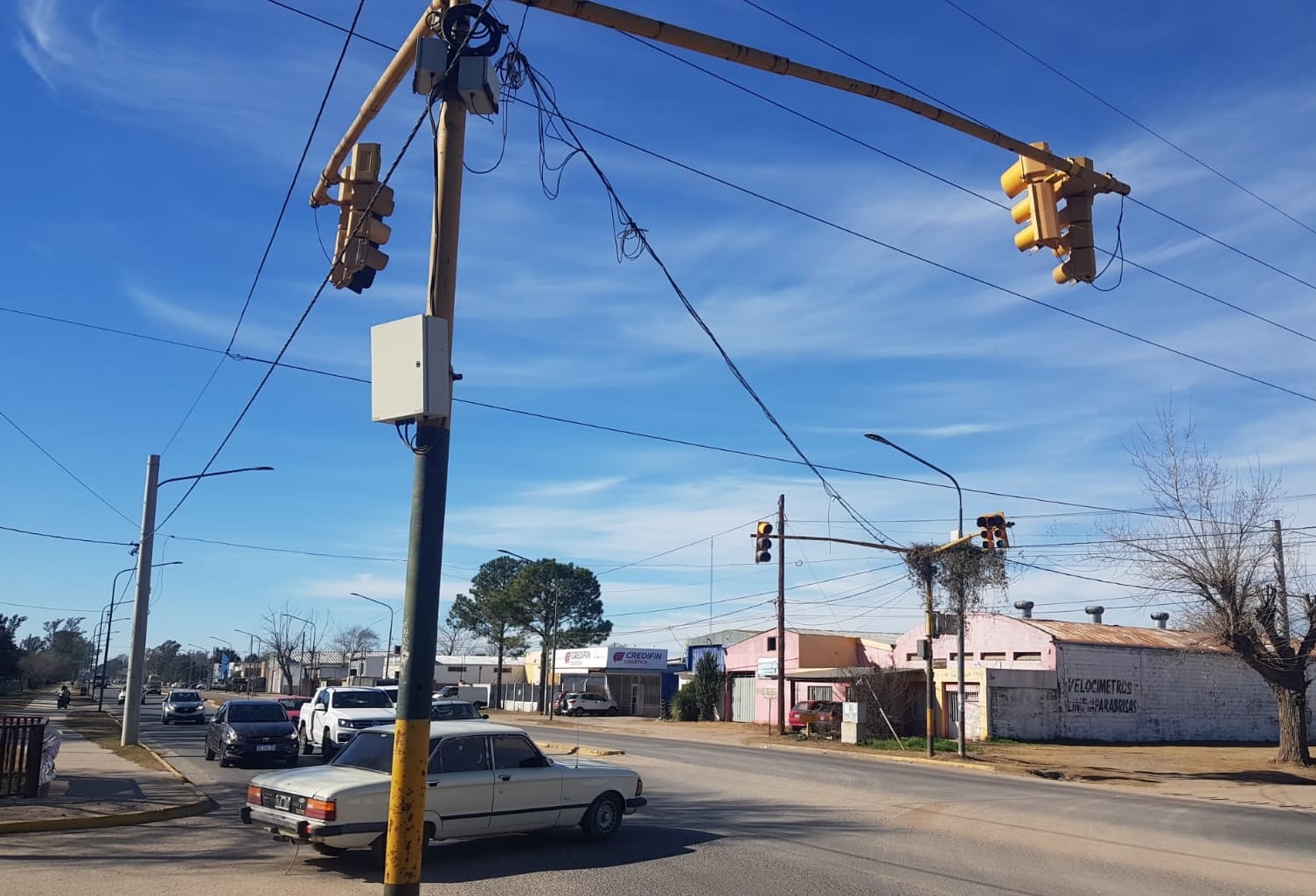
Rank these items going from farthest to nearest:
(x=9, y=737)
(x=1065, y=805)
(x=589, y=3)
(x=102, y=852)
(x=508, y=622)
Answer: (x=508, y=622)
(x=1065, y=805)
(x=9, y=737)
(x=102, y=852)
(x=589, y=3)

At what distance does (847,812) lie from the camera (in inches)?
647

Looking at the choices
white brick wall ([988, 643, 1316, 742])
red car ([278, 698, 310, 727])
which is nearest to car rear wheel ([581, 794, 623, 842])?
red car ([278, 698, 310, 727])

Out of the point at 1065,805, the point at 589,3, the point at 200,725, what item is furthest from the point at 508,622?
the point at 589,3

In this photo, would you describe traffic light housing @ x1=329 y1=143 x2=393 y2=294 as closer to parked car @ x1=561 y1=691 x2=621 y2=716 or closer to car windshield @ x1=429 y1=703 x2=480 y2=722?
car windshield @ x1=429 y1=703 x2=480 y2=722

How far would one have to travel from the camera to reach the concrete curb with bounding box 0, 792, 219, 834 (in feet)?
41.7

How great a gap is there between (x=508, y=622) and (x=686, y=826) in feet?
238

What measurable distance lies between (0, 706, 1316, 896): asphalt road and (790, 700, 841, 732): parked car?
2558 cm

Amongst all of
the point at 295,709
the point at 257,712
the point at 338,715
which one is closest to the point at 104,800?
the point at 257,712

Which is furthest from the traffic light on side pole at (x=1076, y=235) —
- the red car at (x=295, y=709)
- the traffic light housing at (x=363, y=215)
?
the red car at (x=295, y=709)

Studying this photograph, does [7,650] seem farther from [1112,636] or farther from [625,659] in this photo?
[1112,636]

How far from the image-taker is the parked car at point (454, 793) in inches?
408

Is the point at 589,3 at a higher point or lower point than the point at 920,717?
higher

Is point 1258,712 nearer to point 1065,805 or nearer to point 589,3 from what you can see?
point 1065,805

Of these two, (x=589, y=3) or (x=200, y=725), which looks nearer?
(x=589, y=3)
